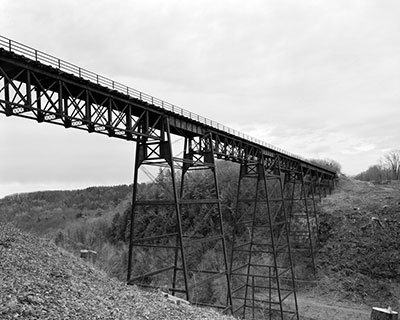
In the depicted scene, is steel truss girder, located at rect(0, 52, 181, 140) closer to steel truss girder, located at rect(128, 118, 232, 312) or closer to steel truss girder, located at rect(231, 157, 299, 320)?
steel truss girder, located at rect(128, 118, 232, 312)

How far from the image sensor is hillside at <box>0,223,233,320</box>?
6.98 meters

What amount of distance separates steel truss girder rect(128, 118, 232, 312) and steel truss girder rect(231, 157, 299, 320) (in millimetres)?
1708

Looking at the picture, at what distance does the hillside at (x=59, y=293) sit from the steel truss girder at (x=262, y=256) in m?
8.25

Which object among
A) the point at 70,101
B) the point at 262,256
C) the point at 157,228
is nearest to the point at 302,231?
the point at 262,256

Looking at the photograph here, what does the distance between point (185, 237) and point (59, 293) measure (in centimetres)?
669

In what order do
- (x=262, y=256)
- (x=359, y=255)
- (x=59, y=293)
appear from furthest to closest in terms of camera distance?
(x=262, y=256) < (x=359, y=255) < (x=59, y=293)

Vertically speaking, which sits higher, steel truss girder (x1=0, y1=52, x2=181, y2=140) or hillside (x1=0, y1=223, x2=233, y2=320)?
steel truss girder (x1=0, y1=52, x2=181, y2=140)

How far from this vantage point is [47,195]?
70688 millimetres

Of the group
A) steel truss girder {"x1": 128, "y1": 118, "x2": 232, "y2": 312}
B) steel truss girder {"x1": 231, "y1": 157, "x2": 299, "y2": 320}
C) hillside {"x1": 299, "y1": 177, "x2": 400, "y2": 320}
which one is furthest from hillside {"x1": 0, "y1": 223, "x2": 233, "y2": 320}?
hillside {"x1": 299, "y1": 177, "x2": 400, "y2": 320}

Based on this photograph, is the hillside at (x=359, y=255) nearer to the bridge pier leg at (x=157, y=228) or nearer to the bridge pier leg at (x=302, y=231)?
the bridge pier leg at (x=302, y=231)

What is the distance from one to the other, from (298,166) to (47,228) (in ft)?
131

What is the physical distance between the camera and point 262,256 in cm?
3019

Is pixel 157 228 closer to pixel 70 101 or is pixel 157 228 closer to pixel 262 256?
pixel 262 256

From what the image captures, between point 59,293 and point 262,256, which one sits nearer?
point 59,293
